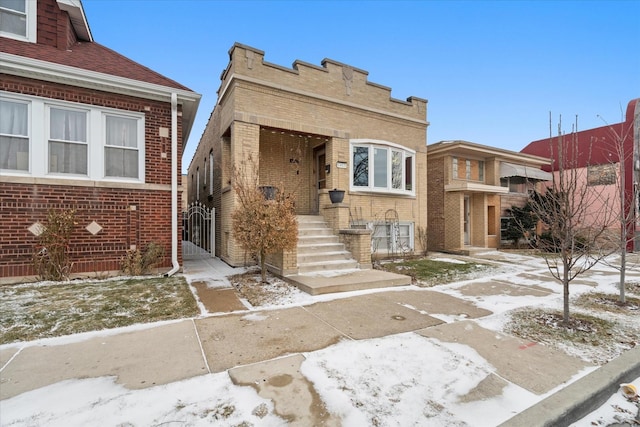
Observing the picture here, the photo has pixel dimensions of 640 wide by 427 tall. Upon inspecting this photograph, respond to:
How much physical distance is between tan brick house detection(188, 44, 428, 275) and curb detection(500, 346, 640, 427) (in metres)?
5.09

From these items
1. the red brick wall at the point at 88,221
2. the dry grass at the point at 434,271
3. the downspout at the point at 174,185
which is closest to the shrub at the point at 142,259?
the red brick wall at the point at 88,221

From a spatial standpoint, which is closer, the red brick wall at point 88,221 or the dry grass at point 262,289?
the dry grass at point 262,289

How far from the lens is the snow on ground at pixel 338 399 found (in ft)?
6.88

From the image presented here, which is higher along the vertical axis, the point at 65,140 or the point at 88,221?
the point at 65,140

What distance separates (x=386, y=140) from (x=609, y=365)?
898cm

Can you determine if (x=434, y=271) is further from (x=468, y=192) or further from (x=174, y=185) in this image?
(x=468, y=192)

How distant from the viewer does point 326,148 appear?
393 inches

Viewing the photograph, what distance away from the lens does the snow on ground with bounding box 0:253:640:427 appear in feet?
6.88

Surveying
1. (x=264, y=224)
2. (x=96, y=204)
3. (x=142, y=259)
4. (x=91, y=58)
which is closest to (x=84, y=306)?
(x=142, y=259)

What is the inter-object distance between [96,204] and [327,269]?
5625 millimetres

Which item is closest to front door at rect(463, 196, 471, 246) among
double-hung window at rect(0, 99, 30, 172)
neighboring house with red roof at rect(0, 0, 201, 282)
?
neighboring house with red roof at rect(0, 0, 201, 282)

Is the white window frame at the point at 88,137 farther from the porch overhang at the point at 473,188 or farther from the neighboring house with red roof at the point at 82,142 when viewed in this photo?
the porch overhang at the point at 473,188

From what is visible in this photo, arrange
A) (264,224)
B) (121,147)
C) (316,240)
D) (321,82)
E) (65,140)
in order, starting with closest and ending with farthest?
(264,224), (65,140), (121,147), (316,240), (321,82)

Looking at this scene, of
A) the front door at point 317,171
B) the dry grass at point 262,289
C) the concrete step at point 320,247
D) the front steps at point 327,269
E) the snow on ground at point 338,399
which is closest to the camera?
the snow on ground at point 338,399
